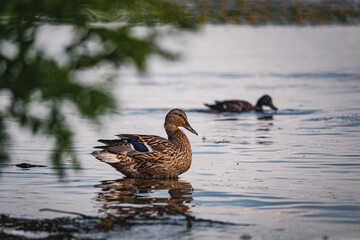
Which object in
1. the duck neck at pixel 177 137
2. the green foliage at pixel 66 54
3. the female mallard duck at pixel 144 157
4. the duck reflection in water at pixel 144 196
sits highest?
the green foliage at pixel 66 54

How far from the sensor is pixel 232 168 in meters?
11.4

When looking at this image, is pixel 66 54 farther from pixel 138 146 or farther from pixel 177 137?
pixel 177 137

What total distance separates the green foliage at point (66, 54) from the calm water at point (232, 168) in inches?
4.0

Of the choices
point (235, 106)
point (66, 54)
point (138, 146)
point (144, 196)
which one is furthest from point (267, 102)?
point (66, 54)

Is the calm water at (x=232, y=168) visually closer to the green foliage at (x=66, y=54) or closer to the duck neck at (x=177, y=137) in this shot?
the green foliage at (x=66, y=54)

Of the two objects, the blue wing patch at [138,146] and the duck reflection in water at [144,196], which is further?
the blue wing patch at [138,146]

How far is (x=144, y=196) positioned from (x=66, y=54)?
517cm

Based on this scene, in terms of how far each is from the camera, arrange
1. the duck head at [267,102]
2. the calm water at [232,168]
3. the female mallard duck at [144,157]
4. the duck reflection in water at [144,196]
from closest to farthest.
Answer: the calm water at [232,168], the duck reflection in water at [144,196], the female mallard duck at [144,157], the duck head at [267,102]

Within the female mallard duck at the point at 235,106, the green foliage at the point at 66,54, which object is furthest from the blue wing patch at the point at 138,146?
the female mallard duck at the point at 235,106

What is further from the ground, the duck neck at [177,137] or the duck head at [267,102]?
the duck head at [267,102]

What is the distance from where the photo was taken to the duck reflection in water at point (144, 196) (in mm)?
8266

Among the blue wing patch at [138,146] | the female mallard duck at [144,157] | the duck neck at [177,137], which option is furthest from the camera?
the duck neck at [177,137]

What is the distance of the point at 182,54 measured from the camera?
4.08 meters

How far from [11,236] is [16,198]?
8.26 feet
